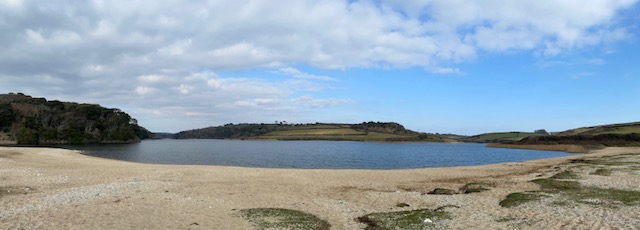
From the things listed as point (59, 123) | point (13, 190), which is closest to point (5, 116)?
point (59, 123)

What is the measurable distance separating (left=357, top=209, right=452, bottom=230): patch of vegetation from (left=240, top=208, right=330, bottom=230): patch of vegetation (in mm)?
1828

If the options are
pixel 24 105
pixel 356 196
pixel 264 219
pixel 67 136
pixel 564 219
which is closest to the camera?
pixel 564 219

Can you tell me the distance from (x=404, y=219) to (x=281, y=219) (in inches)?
186

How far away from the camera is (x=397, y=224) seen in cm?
1441

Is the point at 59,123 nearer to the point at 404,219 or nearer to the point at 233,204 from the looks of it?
the point at 233,204

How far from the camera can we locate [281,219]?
15.2 metres

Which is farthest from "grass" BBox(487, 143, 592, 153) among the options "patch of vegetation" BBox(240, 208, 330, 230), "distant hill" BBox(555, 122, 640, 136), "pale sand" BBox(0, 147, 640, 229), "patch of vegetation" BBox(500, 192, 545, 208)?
"patch of vegetation" BBox(240, 208, 330, 230)

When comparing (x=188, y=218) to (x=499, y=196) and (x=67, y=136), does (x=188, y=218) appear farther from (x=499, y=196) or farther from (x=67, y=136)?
(x=67, y=136)

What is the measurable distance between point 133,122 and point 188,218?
199125 mm

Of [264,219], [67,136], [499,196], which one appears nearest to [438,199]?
[499,196]

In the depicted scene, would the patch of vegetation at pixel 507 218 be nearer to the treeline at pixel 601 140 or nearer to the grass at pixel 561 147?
the grass at pixel 561 147

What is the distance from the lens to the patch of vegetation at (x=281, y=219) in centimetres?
1422

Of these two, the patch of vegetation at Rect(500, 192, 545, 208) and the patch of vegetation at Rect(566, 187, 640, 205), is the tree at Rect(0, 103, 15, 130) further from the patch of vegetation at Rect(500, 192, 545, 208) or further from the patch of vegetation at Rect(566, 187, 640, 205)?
the patch of vegetation at Rect(566, 187, 640, 205)

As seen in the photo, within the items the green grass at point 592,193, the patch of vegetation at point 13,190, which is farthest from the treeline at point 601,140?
the patch of vegetation at point 13,190
